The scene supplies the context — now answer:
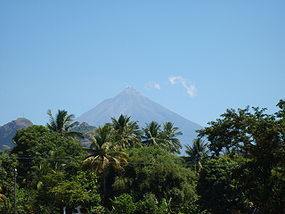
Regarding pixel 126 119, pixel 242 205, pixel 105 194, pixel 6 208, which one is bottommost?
pixel 6 208

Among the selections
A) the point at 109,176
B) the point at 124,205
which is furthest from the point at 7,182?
the point at 124,205

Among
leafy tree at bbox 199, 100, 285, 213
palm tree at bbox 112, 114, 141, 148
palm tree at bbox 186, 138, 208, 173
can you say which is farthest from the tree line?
leafy tree at bbox 199, 100, 285, 213

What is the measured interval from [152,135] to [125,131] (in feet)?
13.4

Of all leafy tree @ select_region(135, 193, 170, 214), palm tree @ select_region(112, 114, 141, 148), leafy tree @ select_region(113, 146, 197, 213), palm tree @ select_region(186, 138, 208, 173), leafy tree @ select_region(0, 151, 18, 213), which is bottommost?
leafy tree @ select_region(0, 151, 18, 213)

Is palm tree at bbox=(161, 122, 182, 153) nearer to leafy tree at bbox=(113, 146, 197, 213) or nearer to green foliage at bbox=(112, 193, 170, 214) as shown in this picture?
leafy tree at bbox=(113, 146, 197, 213)

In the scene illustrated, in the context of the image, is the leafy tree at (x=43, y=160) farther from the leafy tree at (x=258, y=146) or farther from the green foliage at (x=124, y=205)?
the leafy tree at (x=258, y=146)

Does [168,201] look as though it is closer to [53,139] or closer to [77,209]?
[77,209]

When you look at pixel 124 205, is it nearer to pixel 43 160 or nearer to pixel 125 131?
pixel 43 160

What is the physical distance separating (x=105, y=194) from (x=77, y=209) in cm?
408

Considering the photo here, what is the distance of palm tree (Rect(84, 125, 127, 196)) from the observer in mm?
48156

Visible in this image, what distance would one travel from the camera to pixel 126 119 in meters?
56.9

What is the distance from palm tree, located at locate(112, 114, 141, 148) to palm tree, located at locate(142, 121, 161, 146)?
5.32 ft

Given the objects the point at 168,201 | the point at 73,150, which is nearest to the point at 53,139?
the point at 73,150

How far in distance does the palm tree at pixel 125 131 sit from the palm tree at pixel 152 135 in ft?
5.32
